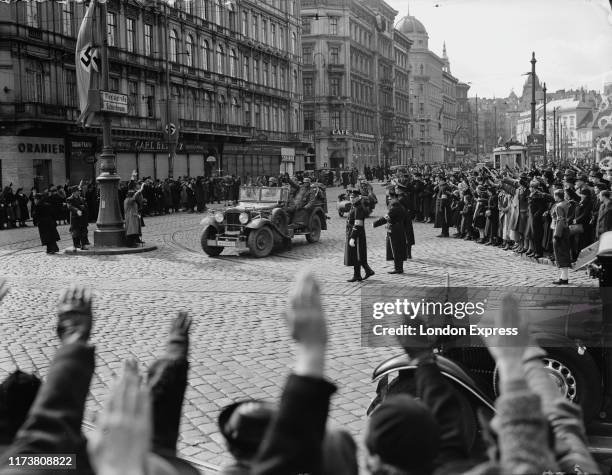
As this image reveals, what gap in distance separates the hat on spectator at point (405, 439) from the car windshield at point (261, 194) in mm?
16098

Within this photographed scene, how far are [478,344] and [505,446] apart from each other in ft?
10.7

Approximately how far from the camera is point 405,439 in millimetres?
2109

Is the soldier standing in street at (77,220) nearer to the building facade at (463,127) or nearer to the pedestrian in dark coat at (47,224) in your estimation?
the pedestrian in dark coat at (47,224)

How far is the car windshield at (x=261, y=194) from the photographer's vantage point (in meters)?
18.2

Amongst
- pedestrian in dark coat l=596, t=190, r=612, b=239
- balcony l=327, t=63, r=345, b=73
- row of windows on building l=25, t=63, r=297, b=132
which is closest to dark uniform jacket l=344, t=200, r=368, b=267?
pedestrian in dark coat l=596, t=190, r=612, b=239

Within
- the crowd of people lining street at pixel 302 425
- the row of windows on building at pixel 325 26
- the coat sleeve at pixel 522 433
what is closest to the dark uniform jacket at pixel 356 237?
the crowd of people lining street at pixel 302 425

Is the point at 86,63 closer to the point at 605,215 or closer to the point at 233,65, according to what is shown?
the point at 605,215

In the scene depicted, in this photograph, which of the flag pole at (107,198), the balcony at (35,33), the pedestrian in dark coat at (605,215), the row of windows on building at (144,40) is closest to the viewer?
the pedestrian in dark coat at (605,215)

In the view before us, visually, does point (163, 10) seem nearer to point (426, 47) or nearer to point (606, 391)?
point (606, 391)

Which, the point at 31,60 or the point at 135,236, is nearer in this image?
the point at 135,236

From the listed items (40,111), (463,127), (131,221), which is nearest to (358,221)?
(131,221)

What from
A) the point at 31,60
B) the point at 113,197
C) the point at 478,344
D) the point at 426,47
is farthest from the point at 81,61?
the point at 426,47

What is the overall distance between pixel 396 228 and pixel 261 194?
5.59 m

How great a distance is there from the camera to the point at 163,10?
4234cm
